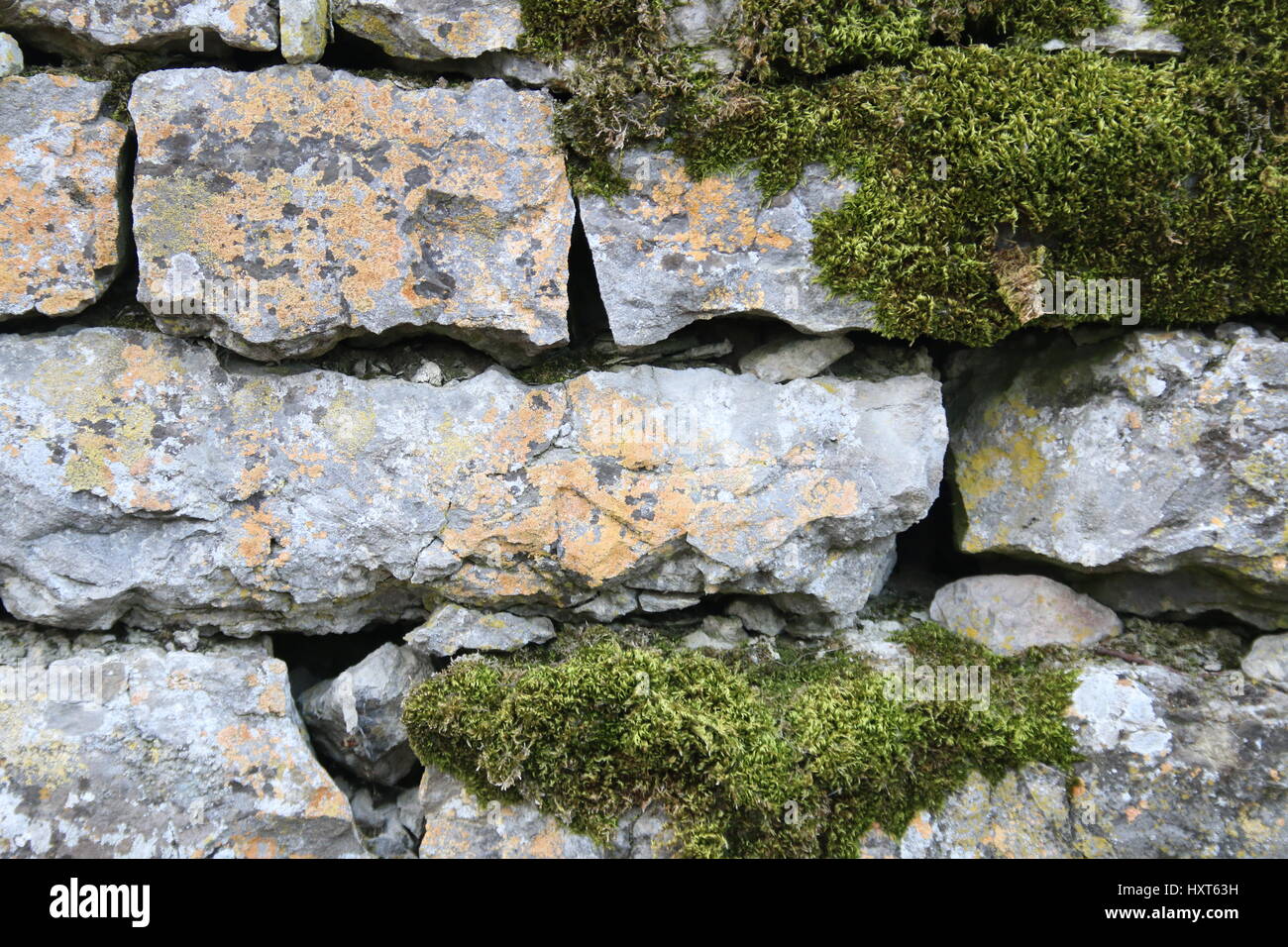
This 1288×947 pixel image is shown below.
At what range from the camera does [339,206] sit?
329 centimetres

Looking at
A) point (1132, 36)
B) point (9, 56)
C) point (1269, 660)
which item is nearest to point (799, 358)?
point (1132, 36)

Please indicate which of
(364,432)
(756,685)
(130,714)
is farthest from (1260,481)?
(130,714)

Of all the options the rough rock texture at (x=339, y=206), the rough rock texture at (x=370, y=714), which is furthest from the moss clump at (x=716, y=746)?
the rough rock texture at (x=339, y=206)

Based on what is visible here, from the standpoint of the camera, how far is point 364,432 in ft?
11.2

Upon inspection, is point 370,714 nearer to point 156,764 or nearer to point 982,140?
point 156,764

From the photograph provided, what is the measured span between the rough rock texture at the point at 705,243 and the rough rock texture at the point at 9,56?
243cm

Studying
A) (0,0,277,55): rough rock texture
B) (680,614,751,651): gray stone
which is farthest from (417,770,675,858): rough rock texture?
(0,0,277,55): rough rock texture

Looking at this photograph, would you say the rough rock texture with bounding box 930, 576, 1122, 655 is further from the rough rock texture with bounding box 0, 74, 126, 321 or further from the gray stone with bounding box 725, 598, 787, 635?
the rough rock texture with bounding box 0, 74, 126, 321

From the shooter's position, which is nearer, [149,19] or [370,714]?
[149,19]

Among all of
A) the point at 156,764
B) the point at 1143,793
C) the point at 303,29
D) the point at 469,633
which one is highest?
the point at 303,29

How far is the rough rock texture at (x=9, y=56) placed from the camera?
3252 mm

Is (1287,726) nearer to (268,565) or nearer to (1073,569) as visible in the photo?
(1073,569)

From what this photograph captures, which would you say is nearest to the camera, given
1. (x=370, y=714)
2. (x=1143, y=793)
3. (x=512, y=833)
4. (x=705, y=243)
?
(x=1143, y=793)

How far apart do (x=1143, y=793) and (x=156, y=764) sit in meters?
3.97
